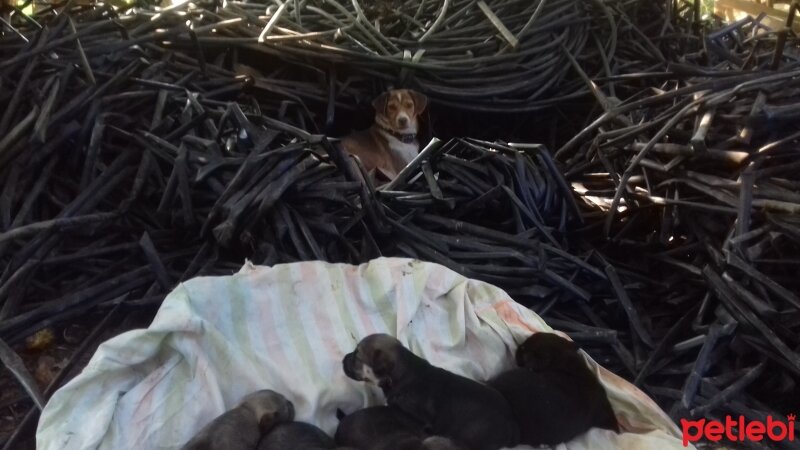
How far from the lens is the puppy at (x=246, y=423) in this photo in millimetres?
1616

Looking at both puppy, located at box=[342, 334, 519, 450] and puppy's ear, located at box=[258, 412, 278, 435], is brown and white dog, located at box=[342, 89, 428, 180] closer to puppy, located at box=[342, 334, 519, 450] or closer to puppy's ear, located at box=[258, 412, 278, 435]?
puppy, located at box=[342, 334, 519, 450]

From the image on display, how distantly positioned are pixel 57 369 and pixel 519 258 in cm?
142

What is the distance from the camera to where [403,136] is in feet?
15.0

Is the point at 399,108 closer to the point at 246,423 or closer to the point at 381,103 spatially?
the point at 381,103

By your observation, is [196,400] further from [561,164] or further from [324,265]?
[561,164]

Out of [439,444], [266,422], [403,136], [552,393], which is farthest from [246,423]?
[403,136]

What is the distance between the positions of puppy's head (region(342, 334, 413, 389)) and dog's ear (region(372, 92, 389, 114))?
2.19 meters

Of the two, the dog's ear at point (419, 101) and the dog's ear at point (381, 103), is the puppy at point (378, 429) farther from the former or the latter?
the dog's ear at point (381, 103)

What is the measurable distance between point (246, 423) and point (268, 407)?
0.32 feet

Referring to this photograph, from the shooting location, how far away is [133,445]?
1675mm

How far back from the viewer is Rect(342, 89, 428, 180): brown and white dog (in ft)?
13.2

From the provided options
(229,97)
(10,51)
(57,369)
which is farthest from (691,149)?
(10,51)

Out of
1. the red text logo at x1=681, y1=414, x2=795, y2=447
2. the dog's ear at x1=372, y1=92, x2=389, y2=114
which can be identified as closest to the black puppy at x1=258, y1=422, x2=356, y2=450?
the red text logo at x1=681, y1=414, x2=795, y2=447

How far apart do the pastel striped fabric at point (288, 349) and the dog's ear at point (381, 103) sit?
6.53 feet
